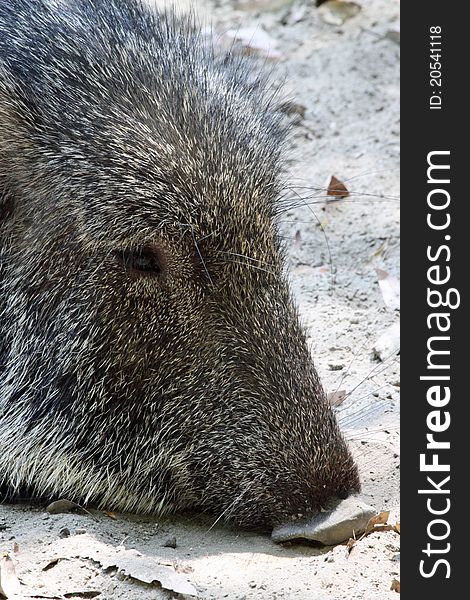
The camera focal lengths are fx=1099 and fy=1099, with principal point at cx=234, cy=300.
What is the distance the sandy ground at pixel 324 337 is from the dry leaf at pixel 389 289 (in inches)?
1.8

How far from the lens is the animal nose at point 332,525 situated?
459 centimetres

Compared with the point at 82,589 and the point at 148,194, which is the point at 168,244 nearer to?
the point at 148,194

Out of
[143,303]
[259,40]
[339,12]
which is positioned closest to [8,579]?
[143,303]

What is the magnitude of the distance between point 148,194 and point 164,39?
106 cm

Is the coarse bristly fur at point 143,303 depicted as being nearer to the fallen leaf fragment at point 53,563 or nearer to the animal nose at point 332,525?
the animal nose at point 332,525

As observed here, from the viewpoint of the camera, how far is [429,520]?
15.2ft

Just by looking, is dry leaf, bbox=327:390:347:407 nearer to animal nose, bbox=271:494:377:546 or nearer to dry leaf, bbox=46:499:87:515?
animal nose, bbox=271:494:377:546

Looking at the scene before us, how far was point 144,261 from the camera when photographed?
478 centimetres

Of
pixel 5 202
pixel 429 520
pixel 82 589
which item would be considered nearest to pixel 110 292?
pixel 5 202

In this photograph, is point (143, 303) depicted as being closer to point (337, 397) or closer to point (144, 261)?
point (144, 261)

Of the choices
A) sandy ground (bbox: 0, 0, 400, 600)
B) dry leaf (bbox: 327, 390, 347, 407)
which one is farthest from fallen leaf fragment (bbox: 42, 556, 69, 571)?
dry leaf (bbox: 327, 390, 347, 407)

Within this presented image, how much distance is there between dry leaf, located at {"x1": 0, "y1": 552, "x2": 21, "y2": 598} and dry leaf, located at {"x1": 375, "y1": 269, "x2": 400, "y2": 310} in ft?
10.8

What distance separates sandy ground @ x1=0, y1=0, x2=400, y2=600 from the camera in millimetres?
4367

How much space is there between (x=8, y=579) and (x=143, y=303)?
4.21 ft
